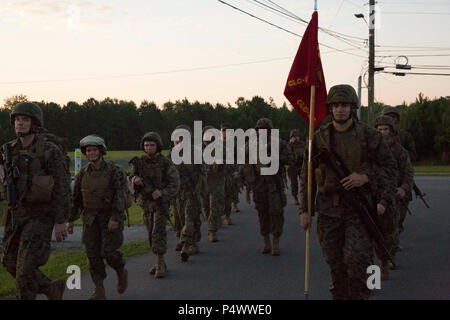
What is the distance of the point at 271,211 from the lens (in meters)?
9.02

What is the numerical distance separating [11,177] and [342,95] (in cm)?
344

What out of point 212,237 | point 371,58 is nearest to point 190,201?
point 212,237

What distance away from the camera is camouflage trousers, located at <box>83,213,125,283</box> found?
6180mm

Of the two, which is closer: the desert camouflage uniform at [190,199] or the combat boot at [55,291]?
the combat boot at [55,291]

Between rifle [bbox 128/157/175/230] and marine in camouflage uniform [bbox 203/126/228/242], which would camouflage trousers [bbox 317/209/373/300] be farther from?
marine in camouflage uniform [bbox 203/126/228/242]

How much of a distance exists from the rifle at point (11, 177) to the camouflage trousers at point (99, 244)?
3.77ft

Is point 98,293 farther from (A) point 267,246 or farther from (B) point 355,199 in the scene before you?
(A) point 267,246

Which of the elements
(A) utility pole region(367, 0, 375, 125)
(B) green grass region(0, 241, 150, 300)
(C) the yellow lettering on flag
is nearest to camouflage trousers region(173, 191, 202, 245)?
(B) green grass region(0, 241, 150, 300)

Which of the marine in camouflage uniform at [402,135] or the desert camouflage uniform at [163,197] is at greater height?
the marine in camouflage uniform at [402,135]

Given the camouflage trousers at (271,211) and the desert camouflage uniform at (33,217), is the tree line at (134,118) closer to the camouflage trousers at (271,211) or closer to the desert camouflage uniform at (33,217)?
the camouflage trousers at (271,211)

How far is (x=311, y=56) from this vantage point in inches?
A: 260

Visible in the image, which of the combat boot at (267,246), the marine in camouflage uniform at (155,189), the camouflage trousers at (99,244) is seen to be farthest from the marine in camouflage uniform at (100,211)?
the combat boot at (267,246)

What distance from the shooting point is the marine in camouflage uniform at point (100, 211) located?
616cm

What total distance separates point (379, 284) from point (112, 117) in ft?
329
